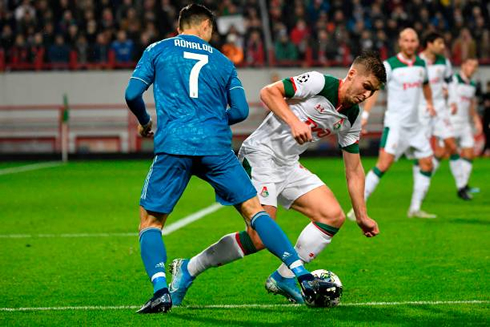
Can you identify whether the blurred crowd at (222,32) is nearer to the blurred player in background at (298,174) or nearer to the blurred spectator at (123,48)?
the blurred spectator at (123,48)

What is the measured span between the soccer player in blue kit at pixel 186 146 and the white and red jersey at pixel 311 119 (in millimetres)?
481

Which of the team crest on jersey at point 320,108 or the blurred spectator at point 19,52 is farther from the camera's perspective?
the blurred spectator at point 19,52

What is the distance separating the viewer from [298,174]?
270 inches

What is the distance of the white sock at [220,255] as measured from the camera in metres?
6.64

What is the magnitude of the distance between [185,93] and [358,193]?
1.48 metres

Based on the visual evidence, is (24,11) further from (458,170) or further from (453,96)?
(458,170)

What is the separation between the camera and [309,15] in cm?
2952

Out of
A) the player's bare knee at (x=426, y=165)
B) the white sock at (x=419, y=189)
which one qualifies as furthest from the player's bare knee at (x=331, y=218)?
the player's bare knee at (x=426, y=165)

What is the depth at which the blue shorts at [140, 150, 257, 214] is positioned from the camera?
612 cm

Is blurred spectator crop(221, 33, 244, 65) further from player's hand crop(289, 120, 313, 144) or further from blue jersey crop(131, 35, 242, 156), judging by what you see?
player's hand crop(289, 120, 313, 144)

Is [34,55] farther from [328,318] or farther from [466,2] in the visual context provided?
[328,318]

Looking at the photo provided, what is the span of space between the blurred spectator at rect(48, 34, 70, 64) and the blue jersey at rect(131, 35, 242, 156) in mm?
22541

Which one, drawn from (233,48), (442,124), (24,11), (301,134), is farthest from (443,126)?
(24,11)

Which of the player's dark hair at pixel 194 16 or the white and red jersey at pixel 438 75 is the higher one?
the player's dark hair at pixel 194 16
